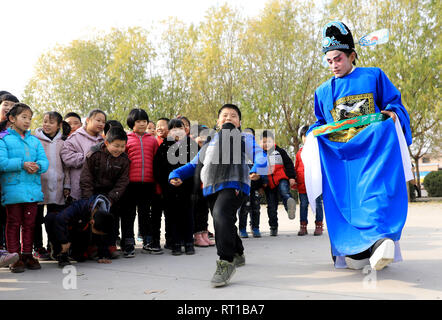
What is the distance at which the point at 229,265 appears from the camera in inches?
145

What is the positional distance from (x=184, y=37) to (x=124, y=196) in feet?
64.4

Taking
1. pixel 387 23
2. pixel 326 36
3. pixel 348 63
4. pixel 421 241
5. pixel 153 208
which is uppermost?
pixel 387 23

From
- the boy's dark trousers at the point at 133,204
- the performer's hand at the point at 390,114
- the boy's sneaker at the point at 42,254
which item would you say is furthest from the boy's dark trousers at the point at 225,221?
the boy's sneaker at the point at 42,254

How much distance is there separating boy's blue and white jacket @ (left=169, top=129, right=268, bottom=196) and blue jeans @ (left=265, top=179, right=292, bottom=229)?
341 cm

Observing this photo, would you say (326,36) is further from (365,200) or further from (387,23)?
(387,23)

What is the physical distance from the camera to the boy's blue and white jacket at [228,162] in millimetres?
3969

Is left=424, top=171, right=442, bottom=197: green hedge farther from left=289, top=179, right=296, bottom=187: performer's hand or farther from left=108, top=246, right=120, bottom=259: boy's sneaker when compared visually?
left=108, top=246, right=120, bottom=259: boy's sneaker

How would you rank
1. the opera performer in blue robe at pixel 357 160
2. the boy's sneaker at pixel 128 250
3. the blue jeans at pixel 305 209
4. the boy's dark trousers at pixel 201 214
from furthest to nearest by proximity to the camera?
the blue jeans at pixel 305 209, the boy's dark trousers at pixel 201 214, the boy's sneaker at pixel 128 250, the opera performer in blue robe at pixel 357 160

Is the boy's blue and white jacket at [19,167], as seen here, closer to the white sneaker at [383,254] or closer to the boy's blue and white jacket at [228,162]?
the boy's blue and white jacket at [228,162]

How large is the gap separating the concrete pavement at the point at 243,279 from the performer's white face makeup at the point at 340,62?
2009 millimetres

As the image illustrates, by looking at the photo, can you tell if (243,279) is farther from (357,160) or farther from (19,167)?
(19,167)

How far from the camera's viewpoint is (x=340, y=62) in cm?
426

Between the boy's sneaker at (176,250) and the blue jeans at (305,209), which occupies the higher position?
the blue jeans at (305,209)

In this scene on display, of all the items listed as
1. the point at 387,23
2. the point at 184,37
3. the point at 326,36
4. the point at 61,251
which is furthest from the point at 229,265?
the point at 184,37
